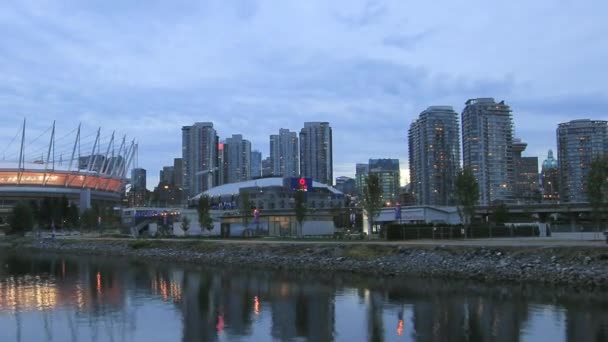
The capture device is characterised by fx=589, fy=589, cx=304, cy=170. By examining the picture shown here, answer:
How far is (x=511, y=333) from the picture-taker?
2369 cm

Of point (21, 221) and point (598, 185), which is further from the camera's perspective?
point (21, 221)

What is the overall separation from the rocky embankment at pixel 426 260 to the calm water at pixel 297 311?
3.00 m

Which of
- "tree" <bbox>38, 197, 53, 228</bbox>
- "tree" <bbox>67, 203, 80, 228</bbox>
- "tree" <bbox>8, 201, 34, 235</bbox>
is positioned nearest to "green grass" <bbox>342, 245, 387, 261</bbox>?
"tree" <bbox>8, 201, 34, 235</bbox>

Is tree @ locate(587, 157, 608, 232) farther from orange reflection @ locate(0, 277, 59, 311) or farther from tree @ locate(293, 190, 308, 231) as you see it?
orange reflection @ locate(0, 277, 59, 311)

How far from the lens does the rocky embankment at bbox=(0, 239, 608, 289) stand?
123 ft

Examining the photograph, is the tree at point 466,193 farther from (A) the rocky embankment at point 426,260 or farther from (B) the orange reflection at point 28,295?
(B) the orange reflection at point 28,295

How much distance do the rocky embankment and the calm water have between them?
3003 millimetres

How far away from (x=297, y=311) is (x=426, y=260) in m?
18.2

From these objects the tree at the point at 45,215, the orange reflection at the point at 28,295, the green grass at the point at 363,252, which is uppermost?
the tree at the point at 45,215

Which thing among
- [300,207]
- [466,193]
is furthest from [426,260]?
[300,207]

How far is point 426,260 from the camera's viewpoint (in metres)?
45.7

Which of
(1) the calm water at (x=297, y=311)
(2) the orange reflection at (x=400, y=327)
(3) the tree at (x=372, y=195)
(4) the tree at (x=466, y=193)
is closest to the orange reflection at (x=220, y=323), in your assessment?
(1) the calm water at (x=297, y=311)

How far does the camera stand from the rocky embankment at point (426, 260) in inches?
1479

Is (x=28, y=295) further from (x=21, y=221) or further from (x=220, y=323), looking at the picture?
(x=21, y=221)
